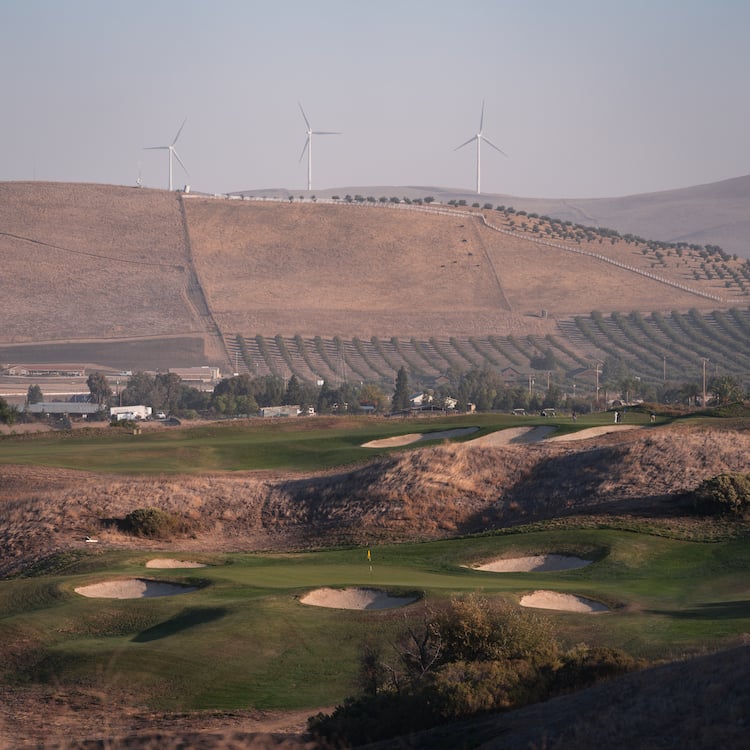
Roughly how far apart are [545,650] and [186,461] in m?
38.2

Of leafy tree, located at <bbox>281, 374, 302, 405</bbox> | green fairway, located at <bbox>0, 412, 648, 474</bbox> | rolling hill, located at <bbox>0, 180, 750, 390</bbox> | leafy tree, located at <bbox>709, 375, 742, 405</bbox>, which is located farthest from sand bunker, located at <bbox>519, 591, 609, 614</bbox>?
rolling hill, located at <bbox>0, 180, 750, 390</bbox>

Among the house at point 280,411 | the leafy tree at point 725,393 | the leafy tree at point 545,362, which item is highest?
the leafy tree at point 545,362

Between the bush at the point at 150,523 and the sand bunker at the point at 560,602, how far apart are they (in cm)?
1763

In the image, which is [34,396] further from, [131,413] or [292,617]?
[292,617]

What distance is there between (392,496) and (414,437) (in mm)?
18076

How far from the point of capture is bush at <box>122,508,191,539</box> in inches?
1580

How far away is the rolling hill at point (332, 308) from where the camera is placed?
159m

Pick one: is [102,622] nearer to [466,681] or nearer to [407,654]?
[407,654]

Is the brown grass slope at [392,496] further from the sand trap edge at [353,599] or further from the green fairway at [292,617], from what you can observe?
the sand trap edge at [353,599]

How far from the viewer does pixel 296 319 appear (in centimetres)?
17250

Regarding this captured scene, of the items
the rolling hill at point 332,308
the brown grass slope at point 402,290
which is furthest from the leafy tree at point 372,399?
the brown grass slope at point 402,290

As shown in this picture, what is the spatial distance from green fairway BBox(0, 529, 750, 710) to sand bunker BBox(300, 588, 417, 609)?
0.94 feet

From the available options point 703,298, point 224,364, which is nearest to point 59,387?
point 224,364

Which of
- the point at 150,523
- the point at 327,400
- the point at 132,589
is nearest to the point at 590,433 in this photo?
the point at 150,523
